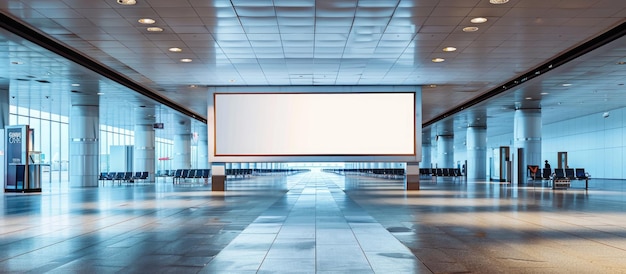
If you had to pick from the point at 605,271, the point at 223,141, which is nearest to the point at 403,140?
the point at 223,141

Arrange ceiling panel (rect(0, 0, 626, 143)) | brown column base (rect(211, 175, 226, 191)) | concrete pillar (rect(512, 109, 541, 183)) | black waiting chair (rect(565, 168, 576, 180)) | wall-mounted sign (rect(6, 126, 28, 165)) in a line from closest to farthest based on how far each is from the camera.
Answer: ceiling panel (rect(0, 0, 626, 143)) < brown column base (rect(211, 175, 226, 191)) < wall-mounted sign (rect(6, 126, 28, 165)) < black waiting chair (rect(565, 168, 576, 180)) < concrete pillar (rect(512, 109, 541, 183))

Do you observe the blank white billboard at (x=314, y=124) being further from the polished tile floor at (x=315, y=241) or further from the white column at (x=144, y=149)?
the white column at (x=144, y=149)

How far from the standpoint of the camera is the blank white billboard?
26.5 m

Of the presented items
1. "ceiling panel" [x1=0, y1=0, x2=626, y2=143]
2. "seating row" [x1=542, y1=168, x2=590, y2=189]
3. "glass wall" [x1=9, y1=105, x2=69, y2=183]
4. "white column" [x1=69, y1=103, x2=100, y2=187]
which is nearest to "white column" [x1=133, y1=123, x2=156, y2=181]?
"glass wall" [x1=9, y1=105, x2=69, y2=183]

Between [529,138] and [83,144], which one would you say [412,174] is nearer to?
[529,138]

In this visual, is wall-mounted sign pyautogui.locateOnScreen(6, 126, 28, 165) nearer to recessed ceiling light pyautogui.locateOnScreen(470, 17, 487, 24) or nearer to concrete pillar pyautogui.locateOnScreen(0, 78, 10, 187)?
concrete pillar pyautogui.locateOnScreen(0, 78, 10, 187)

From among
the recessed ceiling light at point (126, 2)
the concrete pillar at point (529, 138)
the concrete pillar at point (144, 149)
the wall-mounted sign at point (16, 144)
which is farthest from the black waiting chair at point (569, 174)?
the concrete pillar at point (144, 149)

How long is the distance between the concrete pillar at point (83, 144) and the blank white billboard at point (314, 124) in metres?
11.2

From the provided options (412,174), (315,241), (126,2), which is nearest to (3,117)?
(126,2)

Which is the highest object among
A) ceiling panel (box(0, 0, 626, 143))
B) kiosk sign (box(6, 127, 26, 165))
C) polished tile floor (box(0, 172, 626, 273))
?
ceiling panel (box(0, 0, 626, 143))

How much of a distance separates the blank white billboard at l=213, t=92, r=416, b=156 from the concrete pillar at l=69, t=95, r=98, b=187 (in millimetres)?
11175

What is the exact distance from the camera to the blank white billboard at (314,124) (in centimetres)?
2645

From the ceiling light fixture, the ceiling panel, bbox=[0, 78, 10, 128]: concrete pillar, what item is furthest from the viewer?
bbox=[0, 78, 10, 128]: concrete pillar

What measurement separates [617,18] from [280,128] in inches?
588
